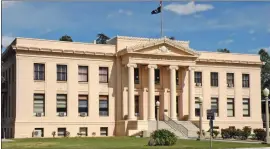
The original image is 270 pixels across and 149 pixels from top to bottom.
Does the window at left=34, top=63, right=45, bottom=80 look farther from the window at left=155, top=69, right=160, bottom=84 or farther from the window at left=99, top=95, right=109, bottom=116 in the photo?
the window at left=155, top=69, right=160, bottom=84

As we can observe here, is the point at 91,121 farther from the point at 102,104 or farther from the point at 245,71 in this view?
the point at 245,71

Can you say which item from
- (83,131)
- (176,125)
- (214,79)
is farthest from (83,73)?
(214,79)

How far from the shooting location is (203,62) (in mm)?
48219

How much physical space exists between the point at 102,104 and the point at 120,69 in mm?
3791

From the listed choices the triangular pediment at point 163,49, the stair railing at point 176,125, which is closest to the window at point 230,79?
the triangular pediment at point 163,49

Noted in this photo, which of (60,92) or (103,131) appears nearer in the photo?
(60,92)

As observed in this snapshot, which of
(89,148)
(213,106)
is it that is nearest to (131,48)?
(213,106)

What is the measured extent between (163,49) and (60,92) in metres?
10.6

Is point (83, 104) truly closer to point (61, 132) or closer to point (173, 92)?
point (61, 132)

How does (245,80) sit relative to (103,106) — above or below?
above

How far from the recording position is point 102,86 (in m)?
43.4

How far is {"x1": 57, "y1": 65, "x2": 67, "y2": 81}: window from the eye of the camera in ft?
137

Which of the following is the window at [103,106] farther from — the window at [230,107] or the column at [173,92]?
the window at [230,107]

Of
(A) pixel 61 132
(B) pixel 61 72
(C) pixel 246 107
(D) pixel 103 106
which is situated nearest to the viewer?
(A) pixel 61 132
